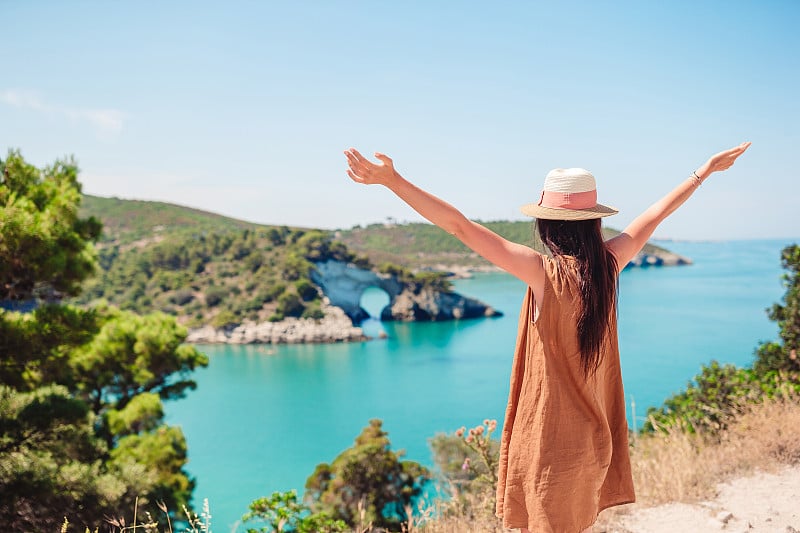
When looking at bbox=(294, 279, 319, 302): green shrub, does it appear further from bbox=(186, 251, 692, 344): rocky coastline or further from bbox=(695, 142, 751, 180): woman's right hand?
bbox=(695, 142, 751, 180): woman's right hand

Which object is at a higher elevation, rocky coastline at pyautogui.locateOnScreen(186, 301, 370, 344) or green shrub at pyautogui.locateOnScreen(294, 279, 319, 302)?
green shrub at pyautogui.locateOnScreen(294, 279, 319, 302)

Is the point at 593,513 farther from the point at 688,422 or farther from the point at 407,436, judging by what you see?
the point at 407,436

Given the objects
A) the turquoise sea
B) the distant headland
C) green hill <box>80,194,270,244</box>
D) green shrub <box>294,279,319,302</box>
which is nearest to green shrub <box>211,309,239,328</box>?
the distant headland

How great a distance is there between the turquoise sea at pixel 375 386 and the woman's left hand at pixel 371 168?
45.0 feet

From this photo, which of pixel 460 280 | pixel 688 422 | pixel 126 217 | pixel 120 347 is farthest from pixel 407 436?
pixel 126 217

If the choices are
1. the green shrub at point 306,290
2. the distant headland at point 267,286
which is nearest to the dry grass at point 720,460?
the distant headland at point 267,286

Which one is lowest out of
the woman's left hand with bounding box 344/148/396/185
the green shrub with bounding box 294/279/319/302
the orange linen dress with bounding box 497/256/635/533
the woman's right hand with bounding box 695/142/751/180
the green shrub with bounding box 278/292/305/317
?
the green shrub with bounding box 278/292/305/317

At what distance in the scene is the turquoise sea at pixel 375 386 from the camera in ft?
65.5

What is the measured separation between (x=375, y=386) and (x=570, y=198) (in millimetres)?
28640

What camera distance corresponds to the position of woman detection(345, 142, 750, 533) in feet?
4.28

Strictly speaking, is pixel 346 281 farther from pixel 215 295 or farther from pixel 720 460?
pixel 720 460

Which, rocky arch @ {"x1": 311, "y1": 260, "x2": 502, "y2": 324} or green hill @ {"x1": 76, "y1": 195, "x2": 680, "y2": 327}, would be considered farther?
rocky arch @ {"x1": 311, "y1": 260, "x2": 502, "y2": 324}

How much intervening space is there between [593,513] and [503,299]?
58219 mm

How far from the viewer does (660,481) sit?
2.75 metres
